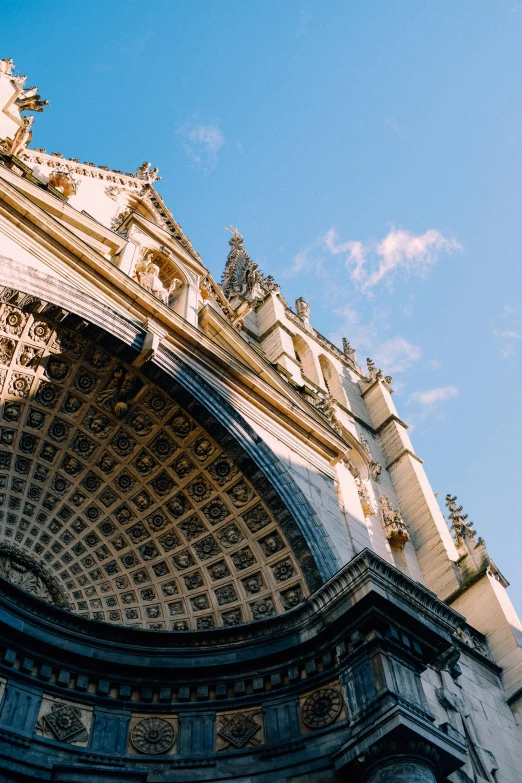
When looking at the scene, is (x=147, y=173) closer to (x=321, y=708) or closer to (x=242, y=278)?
(x=242, y=278)

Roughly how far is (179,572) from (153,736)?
2924 millimetres

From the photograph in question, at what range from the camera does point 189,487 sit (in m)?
14.0

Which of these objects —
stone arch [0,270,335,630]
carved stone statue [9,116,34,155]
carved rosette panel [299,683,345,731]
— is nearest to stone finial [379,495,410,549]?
stone arch [0,270,335,630]

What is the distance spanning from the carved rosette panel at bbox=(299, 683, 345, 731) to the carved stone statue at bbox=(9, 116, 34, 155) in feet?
40.4

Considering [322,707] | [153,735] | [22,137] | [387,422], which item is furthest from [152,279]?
[387,422]

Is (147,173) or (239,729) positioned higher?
(147,173)

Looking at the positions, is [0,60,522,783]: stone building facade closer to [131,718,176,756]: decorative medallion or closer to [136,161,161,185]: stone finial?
[131,718,176,756]: decorative medallion

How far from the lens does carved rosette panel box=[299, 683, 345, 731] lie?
10781mm

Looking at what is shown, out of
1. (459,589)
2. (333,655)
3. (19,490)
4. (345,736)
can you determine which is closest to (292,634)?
(333,655)

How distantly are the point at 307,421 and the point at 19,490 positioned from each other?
5923 millimetres

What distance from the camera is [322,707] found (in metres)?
11.0

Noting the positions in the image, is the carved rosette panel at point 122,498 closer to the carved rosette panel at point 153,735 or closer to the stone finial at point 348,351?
the carved rosette panel at point 153,735

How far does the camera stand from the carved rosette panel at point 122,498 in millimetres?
12727

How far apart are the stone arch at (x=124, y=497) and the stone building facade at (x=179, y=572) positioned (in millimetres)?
35
